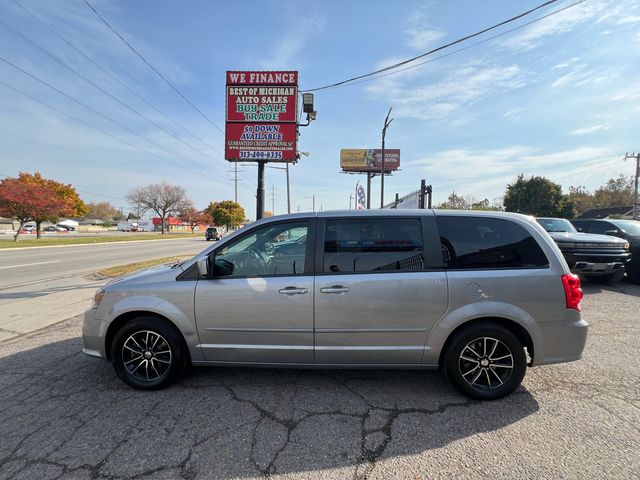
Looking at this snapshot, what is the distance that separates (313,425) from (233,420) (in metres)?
0.68

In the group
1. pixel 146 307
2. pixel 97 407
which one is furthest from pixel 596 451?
pixel 97 407

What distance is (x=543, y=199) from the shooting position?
4266 centimetres

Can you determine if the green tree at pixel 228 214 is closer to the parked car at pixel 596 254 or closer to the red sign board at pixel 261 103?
the red sign board at pixel 261 103

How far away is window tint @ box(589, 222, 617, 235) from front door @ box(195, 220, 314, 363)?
35.8ft

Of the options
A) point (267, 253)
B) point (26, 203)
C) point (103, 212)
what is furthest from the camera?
point (103, 212)

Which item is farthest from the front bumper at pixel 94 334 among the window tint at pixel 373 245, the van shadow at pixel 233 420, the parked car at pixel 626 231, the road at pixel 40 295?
the parked car at pixel 626 231

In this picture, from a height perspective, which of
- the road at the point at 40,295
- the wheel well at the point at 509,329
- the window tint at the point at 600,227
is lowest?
the road at the point at 40,295

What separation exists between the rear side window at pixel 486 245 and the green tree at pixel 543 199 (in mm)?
47886

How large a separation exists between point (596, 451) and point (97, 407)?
409 cm

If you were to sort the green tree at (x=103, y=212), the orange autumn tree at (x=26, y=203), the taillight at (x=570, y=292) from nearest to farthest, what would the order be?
the taillight at (x=570, y=292) < the orange autumn tree at (x=26, y=203) < the green tree at (x=103, y=212)

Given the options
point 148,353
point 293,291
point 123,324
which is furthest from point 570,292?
point 123,324

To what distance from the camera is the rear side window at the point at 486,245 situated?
2.92m

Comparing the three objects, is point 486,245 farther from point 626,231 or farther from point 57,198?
point 57,198

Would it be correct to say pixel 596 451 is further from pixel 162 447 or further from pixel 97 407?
pixel 97 407
